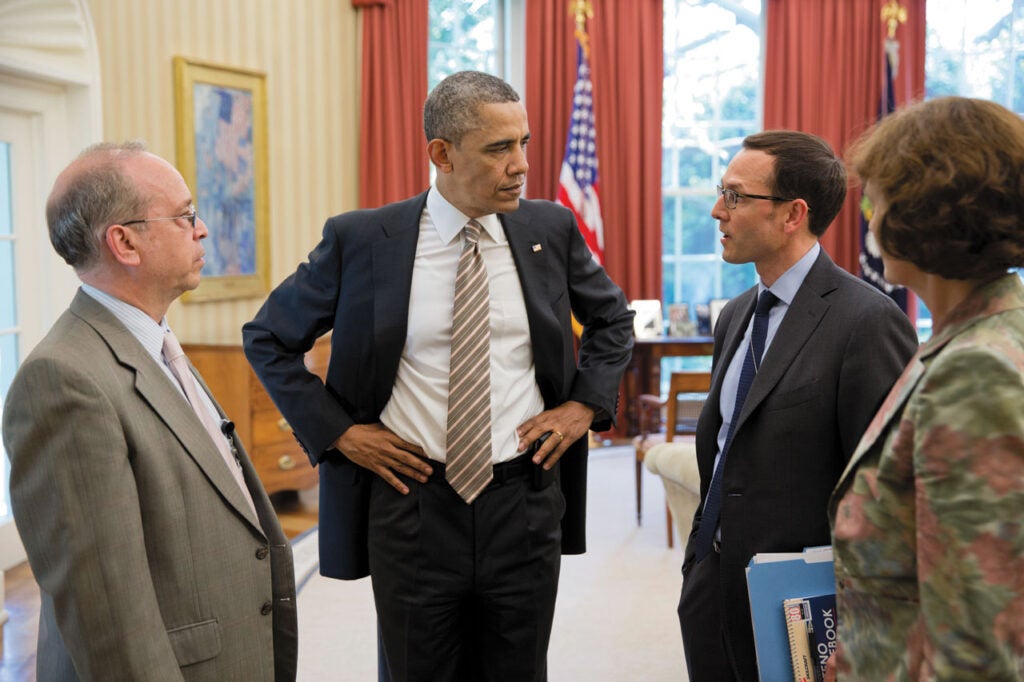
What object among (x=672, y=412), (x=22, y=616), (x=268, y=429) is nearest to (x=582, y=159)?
(x=672, y=412)

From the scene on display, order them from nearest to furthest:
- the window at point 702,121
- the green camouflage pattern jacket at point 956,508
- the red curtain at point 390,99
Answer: the green camouflage pattern jacket at point 956,508 → the red curtain at point 390,99 → the window at point 702,121

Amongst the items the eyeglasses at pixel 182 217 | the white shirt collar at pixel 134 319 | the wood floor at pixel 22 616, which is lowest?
the wood floor at pixel 22 616

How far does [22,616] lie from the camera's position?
4117 mm

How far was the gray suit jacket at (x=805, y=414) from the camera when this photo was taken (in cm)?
197

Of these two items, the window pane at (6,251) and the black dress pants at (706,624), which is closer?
the black dress pants at (706,624)

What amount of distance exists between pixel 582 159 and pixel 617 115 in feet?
2.12

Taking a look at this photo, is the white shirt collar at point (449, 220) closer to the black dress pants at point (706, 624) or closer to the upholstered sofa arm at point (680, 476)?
the black dress pants at point (706, 624)

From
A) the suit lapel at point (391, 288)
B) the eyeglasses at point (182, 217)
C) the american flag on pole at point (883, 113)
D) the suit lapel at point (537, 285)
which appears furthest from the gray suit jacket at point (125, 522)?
the american flag on pole at point (883, 113)

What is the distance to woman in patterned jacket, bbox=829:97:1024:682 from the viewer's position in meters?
1.14

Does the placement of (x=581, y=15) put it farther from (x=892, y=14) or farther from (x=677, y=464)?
(x=677, y=464)

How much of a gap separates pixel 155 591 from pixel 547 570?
0.98 metres

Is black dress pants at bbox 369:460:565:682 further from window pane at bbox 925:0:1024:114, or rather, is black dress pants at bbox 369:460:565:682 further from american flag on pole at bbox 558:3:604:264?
window pane at bbox 925:0:1024:114

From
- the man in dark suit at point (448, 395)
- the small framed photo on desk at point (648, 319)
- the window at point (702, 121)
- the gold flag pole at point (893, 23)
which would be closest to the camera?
the man in dark suit at point (448, 395)

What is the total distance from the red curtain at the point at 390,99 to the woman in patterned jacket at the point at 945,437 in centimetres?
618
